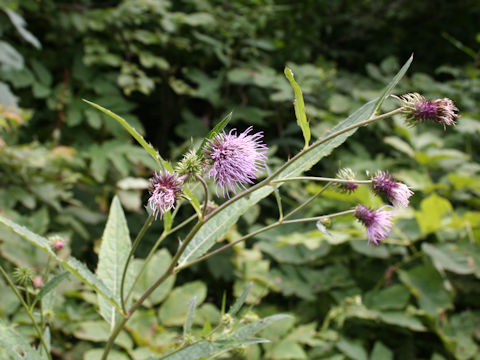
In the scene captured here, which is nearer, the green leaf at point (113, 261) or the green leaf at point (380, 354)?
the green leaf at point (113, 261)

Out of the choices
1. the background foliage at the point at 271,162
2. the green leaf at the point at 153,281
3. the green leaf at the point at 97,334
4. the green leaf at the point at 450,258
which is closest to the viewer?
the green leaf at the point at 97,334

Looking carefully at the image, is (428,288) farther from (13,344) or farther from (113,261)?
(13,344)

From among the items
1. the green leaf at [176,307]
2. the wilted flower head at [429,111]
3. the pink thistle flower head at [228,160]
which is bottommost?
the green leaf at [176,307]

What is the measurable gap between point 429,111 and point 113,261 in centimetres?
81

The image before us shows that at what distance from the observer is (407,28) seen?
4250mm

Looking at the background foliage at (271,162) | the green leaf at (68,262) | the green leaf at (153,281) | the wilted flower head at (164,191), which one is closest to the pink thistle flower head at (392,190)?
the wilted flower head at (164,191)

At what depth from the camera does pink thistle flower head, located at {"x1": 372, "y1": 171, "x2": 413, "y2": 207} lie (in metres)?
0.81

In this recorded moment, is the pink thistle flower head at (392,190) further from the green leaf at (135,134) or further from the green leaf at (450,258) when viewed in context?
the green leaf at (450,258)

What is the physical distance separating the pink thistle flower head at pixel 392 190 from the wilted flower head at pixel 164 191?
38cm

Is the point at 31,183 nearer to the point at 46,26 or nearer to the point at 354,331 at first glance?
the point at 46,26

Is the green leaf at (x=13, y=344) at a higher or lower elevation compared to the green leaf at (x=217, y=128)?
lower

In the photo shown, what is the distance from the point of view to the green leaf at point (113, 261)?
1052 millimetres

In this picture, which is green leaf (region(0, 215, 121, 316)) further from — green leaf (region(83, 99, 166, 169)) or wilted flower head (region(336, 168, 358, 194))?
wilted flower head (region(336, 168, 358, 194))

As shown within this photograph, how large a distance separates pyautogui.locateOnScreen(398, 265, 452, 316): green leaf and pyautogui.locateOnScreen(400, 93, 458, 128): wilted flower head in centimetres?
162
